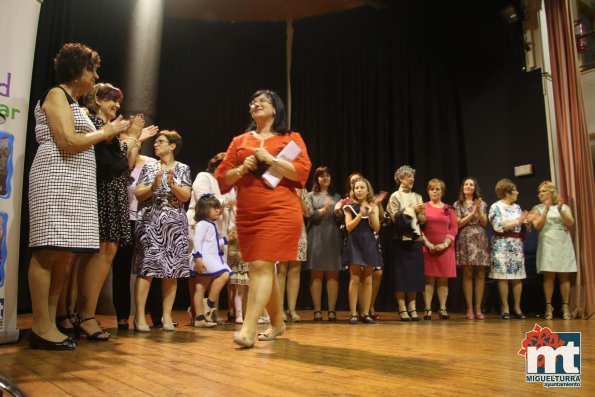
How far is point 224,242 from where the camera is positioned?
4.19 meters

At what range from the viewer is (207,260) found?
3922 mm

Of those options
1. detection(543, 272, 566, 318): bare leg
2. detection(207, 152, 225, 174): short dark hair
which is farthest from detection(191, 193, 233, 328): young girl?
detection(543, 272, 566, 318): bare leg

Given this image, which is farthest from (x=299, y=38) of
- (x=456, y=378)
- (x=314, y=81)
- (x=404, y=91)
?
(x=456, y=378)

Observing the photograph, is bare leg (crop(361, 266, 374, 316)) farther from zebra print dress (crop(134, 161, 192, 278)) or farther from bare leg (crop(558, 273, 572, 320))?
bare leg (crop(558, 273, 572, 320))

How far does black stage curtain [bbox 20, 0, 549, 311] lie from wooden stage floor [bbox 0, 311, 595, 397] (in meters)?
3.66

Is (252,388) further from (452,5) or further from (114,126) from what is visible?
(452,5)

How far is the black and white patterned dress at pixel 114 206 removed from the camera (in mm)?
2703

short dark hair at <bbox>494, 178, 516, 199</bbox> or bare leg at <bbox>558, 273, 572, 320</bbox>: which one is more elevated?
short dark hair at <bbox>494, 178, 516, 199</bbox>

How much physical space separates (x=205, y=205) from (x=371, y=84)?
3788 millimetres

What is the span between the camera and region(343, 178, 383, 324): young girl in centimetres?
434

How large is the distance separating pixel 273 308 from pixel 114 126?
1.21 m

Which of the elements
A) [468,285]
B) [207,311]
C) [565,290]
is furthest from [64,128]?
[565,290]

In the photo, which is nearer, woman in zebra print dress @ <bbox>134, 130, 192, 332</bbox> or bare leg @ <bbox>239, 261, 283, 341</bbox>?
bare leg @ <bbox>239, 261, 283, 341</bbox>

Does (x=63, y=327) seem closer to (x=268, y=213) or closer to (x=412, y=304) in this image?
(x=268, y=213)
